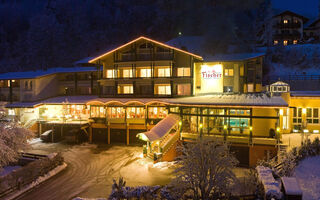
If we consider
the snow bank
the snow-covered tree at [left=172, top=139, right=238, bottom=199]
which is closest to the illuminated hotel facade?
the snow bank

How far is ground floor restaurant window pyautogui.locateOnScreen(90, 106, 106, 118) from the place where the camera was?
32562mm

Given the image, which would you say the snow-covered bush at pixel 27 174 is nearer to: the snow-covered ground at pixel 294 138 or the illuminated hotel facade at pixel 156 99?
the illuminated hotel facade at pixel 156 99

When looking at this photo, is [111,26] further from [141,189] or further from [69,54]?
[141,189]

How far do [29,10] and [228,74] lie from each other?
116 m

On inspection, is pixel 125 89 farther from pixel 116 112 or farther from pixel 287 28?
pixel 287 28

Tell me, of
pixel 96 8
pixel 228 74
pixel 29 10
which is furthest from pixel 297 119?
pixel 29 10

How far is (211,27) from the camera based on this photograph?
6500cm

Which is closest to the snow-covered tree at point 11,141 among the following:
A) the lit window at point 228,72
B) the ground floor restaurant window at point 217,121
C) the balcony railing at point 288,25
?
the ground floor restaurant window at point 217,121

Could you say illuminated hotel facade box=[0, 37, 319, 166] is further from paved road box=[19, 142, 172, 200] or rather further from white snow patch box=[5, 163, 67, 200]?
white snow patch box=[5, 163, 67, 200]

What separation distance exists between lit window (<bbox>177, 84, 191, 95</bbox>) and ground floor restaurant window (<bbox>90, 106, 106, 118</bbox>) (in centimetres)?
1089

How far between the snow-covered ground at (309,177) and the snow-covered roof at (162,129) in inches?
448

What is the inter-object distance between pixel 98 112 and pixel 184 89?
1250 cm

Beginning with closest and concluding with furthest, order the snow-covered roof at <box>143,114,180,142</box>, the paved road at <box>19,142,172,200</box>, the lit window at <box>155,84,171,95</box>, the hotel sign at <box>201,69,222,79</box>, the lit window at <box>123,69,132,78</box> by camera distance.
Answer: the paved road at <box>19,142,172,200</box> < the snow-covered roof at <box>143,114,180,142</box> < the hotel sign at <box>201,69,222,79</box> < the lit window at <box>155,84,171,95</box> < the lit window at <box>123,69,132,78</box>

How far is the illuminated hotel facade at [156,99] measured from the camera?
82.6 ft
